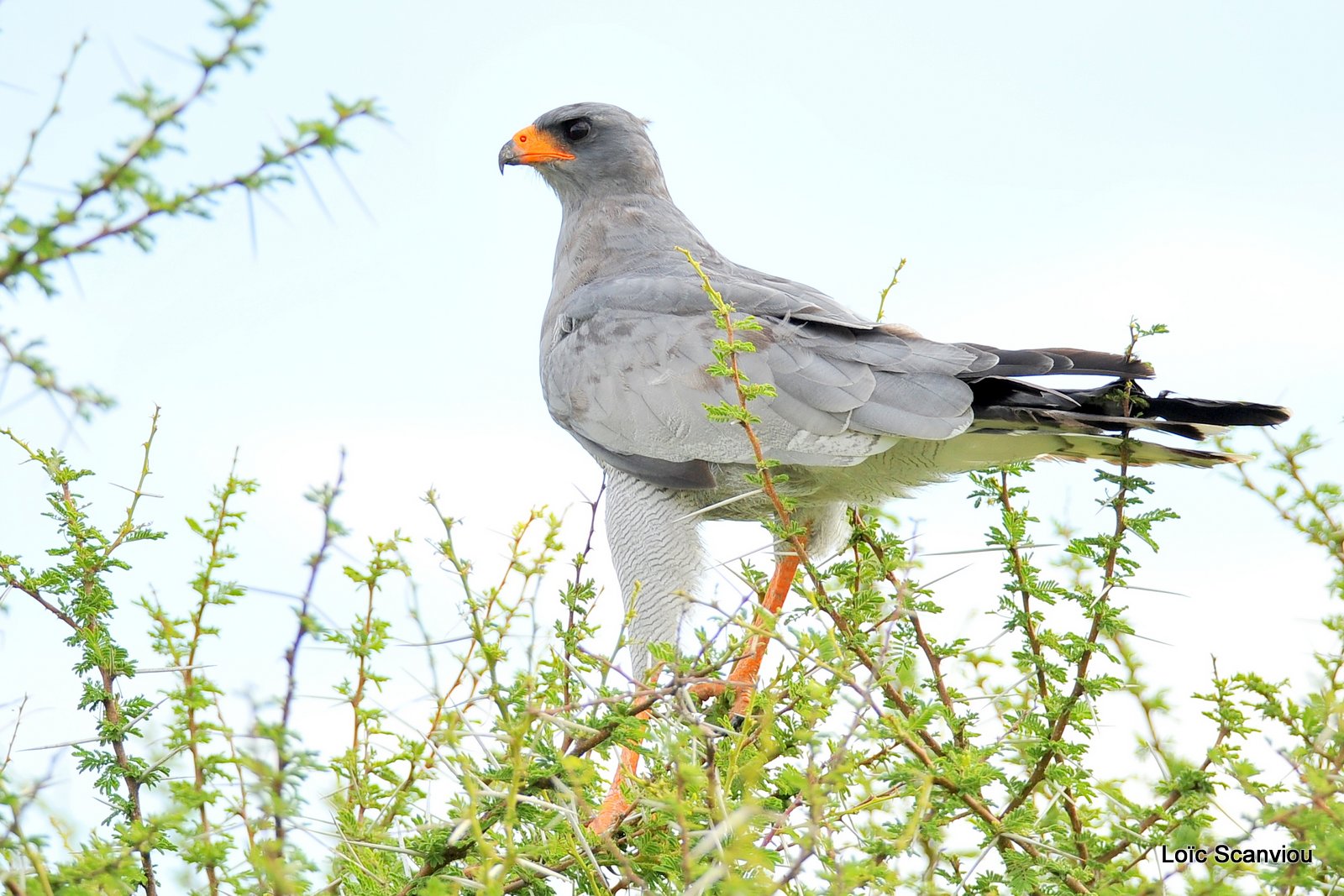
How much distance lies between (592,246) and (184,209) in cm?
405

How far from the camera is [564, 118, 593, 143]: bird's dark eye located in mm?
6051

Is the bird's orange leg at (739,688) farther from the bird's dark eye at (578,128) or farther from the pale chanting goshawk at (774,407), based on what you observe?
the bird's dark eye at (578,128)

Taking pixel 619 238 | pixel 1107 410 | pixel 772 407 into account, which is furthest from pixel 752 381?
pixel 619 238

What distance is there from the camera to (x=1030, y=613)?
3.31 metres

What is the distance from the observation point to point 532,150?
6035 millimetres

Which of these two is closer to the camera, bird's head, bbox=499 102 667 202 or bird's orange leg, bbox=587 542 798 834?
bird's orange leg, bbox=587 542 798 834

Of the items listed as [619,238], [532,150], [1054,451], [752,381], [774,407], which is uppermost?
[532,150]

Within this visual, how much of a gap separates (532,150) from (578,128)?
239 millimetres

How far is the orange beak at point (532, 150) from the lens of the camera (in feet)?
19.7

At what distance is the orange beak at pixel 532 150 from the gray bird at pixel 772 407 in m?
0.54

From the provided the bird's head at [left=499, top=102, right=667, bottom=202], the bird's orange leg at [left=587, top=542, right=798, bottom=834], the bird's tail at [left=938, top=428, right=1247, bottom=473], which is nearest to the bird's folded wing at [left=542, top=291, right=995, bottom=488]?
the bird's tail at [left=938, top=428, right=1247, bottom=473]

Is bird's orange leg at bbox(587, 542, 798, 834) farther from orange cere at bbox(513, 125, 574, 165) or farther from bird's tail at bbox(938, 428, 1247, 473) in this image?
orange cere at bbox(513, 125, 574, 165)

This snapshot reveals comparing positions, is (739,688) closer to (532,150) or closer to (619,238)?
(619,238)

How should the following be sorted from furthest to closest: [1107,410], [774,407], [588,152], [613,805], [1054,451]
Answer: [588,152]
[774,407]
[613,805]
[1054,451]
[1107,410]
